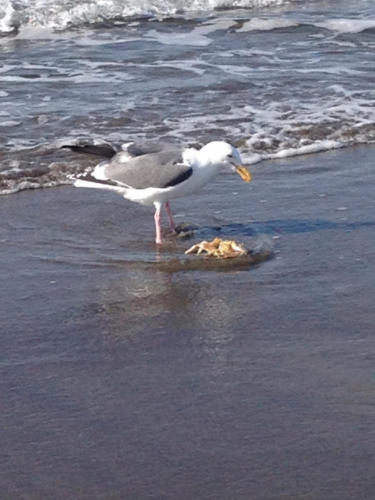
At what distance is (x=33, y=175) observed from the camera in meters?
8.97

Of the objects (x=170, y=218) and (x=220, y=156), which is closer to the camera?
(x=220, y=156)

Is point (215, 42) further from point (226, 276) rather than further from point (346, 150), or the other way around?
point (226, 276)

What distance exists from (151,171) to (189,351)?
82.5 inches

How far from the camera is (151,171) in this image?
745 cm

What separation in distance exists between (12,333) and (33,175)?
325 cm

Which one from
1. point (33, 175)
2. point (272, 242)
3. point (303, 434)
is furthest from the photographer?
point (33, 175)

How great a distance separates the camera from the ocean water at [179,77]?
996 cm

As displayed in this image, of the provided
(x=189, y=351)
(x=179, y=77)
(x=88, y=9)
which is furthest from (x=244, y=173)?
(x=88, y=9)

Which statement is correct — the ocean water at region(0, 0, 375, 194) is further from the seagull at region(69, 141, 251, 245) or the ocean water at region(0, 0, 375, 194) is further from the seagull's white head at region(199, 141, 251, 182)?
the seagull's white head at region(199, 141, 251, 182)

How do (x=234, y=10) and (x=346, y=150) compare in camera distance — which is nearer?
(x=346, y=150)

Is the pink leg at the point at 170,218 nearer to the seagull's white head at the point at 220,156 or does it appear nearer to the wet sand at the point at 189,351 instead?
the wet sand at the point at 189,351

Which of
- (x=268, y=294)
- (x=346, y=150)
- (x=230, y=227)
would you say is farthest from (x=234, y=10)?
(x=268, y=294)

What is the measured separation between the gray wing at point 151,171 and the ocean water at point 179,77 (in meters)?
1.36

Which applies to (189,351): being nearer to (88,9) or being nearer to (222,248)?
(222,248)
